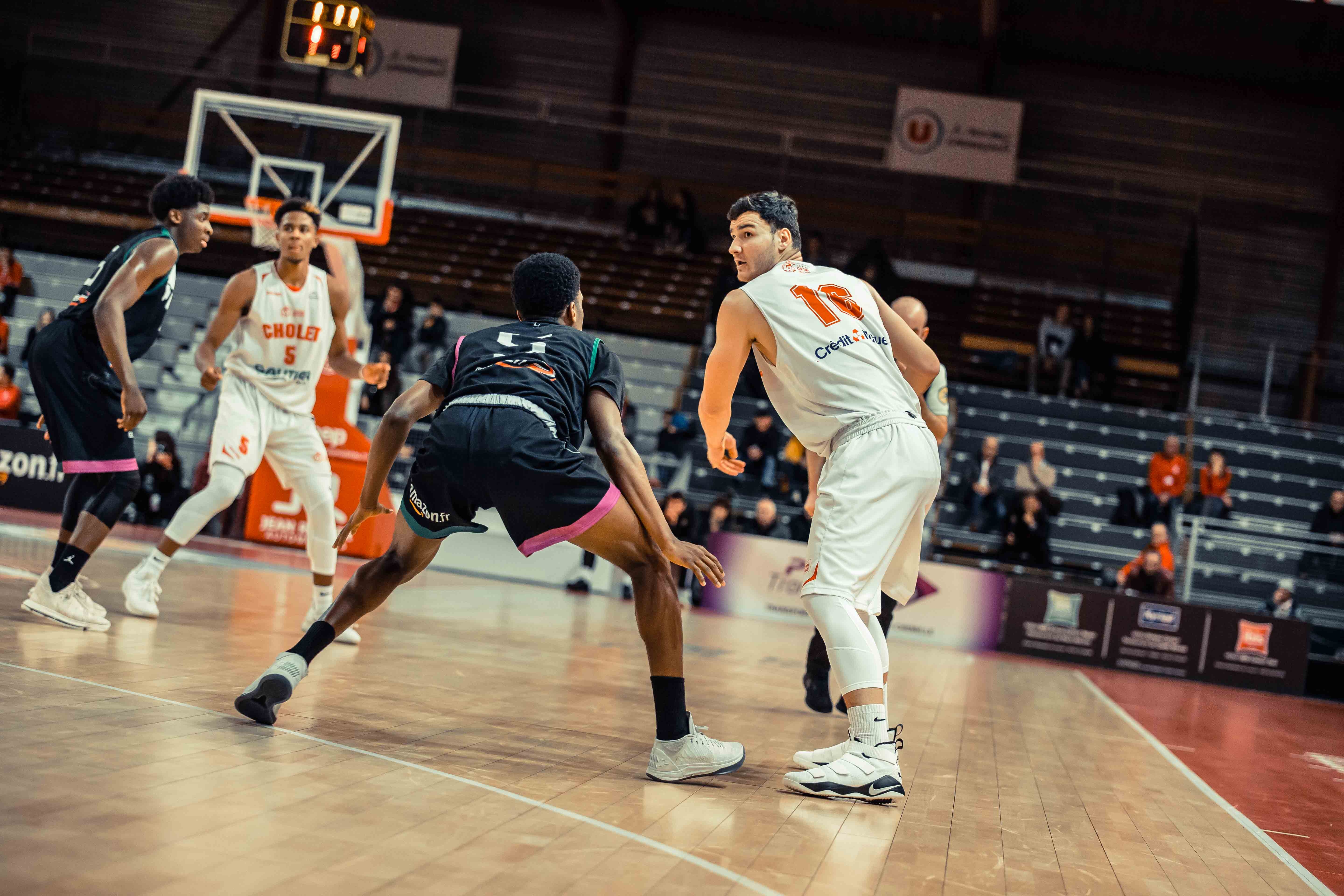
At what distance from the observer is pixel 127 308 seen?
17.7 ft

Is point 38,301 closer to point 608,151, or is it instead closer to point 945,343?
point 608,151

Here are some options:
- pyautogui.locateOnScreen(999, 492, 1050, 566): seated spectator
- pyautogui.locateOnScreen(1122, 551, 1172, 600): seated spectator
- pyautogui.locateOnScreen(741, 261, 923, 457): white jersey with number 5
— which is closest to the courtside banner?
pyautogui.locateOnScreen(999, 492, 1050, 566): seated spectator

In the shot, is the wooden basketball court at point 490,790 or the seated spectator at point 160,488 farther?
the seated spectator at point 160,488

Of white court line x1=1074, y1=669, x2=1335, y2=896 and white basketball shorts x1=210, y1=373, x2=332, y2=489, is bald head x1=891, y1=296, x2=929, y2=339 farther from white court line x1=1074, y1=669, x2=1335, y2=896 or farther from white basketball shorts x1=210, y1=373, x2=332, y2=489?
white basketball shorts x1=210, y1=373, x2=332, y2=489

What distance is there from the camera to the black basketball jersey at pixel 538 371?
12.4 ft

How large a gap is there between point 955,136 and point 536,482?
61.5 ft

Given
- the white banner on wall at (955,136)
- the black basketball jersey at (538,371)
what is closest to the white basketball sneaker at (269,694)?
the black basketball jersey at (538,371)

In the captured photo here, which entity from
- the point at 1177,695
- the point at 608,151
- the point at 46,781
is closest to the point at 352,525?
the point at 46,781

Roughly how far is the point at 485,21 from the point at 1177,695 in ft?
60.6

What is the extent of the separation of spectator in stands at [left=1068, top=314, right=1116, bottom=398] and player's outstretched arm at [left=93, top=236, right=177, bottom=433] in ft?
48.7

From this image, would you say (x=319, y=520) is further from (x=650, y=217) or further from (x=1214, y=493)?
(x=650, y=217)

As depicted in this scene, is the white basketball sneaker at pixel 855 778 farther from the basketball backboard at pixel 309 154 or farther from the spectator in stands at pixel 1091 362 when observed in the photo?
the spectator in stands at pixel 1091 362

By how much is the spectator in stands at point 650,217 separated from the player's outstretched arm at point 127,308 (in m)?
15.5

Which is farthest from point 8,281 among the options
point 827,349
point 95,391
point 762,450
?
point 827,349
